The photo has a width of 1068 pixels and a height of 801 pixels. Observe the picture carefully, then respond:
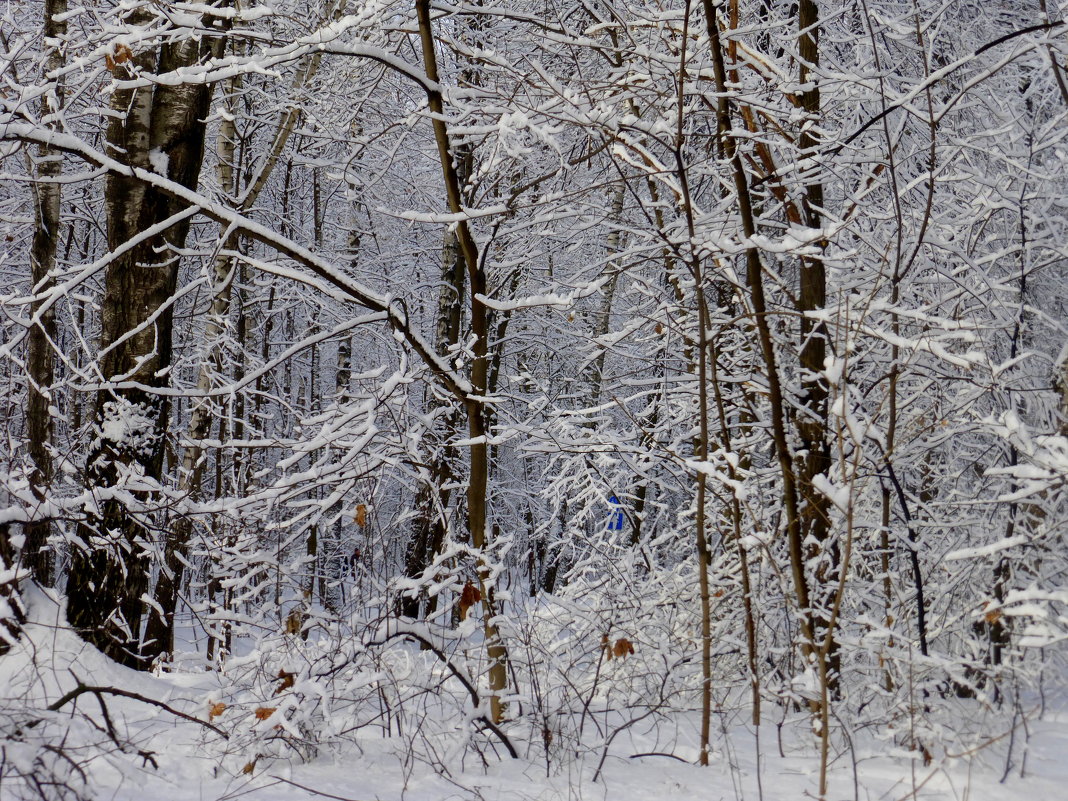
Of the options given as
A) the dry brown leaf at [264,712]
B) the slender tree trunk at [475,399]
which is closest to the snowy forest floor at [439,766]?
the dry brown leaf at [264,712]

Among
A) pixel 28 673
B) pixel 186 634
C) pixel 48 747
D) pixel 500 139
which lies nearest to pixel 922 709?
pixel 500 139

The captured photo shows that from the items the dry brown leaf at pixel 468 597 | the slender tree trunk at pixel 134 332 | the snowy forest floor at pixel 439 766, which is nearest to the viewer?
the snowy forest floor at pixel 439 766

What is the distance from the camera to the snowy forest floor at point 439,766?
2541 millimetres

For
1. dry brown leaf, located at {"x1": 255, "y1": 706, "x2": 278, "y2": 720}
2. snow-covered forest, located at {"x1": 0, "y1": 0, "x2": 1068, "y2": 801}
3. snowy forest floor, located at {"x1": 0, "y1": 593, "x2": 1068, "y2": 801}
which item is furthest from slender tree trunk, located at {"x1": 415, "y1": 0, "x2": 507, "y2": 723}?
dry brown leaf, located at {"x1": 255, "y1": 706, "x2": 278, "y2": 720}

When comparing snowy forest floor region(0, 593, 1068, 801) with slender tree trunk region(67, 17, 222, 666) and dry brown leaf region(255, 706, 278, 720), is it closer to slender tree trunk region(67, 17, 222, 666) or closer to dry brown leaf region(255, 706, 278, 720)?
dry brown leaf region(255, 706, 278, 720)

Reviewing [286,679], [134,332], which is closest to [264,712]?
[286,679]

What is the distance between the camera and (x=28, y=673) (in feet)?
10.0

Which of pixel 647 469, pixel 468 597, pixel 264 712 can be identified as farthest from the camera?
pixel 647 469

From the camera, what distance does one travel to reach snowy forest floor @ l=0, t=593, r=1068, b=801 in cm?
254

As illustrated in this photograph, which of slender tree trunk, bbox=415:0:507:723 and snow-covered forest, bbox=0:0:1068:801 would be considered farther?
slender tree trunk, bbox=415:0:507:723

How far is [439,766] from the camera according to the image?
116 inches

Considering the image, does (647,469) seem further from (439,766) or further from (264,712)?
(264,712)

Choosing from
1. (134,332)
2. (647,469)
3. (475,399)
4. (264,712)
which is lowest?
(264,712)

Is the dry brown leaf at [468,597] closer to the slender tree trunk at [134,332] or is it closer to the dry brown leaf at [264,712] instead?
the dry brown leaf at [264,712]
